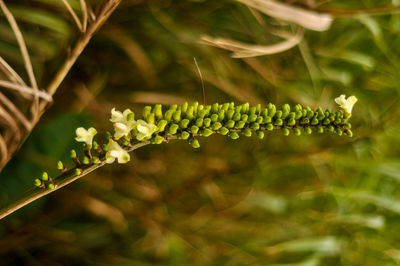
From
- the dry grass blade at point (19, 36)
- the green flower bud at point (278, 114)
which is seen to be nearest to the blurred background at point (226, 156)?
the dry grass blade at point (19, 36)

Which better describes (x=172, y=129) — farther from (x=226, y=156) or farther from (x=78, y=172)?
(x=226, y=156)

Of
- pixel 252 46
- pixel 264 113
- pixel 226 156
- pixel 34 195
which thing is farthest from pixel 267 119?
pixel 226 156

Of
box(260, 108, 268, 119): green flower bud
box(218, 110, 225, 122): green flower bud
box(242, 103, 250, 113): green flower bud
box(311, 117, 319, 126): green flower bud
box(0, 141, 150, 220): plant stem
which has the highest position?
box(242, 103, 250, 113): green flower bud

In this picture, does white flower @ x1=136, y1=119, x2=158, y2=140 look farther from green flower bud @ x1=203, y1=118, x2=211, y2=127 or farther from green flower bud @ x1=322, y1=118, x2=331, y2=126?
green flower bud @ x1=322, y1=118, x2=331, y2=126

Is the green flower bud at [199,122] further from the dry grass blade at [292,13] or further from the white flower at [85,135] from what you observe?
the dry grass blade at [292,13]

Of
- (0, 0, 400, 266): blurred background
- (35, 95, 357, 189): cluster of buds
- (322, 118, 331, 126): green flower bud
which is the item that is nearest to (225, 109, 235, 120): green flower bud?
(35, 95, 357, 189): cluster of buds

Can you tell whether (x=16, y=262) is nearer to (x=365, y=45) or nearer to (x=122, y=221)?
(x=122, y=221)
